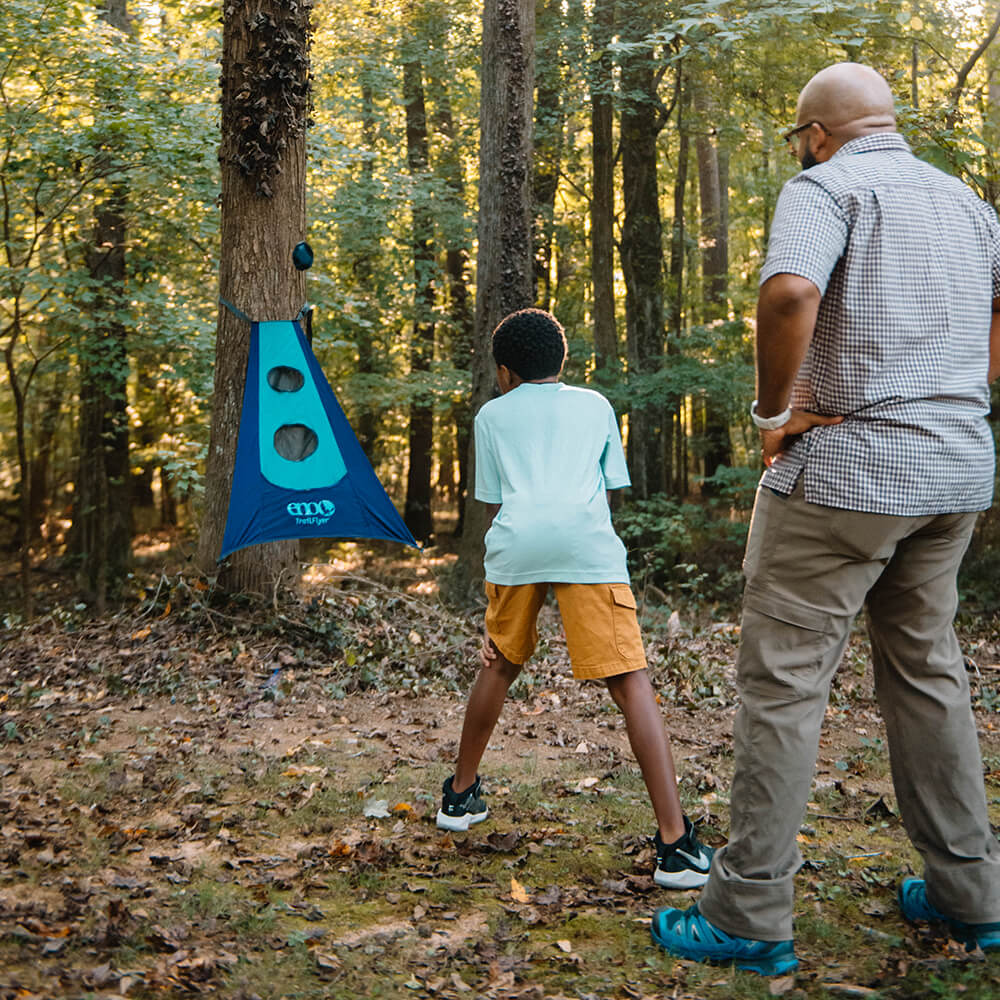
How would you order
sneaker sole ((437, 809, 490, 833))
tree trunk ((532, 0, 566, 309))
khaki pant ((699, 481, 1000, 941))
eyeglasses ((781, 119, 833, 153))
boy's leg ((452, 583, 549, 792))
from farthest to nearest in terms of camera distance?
tree trunk ((532, 0, 566, 309)), sneaker sole ((437, 809, 490, 833)), boy's leg ((452, 583, 549, 792)), eyeglasses ((781, 119, 833, 153)), khaki pant ((699, 481, 1000, 941))

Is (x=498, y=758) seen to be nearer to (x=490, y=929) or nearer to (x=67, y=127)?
(x=490, y=929)

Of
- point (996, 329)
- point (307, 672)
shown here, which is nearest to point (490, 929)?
point (996, 329)

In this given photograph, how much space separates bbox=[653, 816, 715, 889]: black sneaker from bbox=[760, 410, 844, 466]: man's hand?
1.31 metres

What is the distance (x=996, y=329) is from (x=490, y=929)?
2.25 metres

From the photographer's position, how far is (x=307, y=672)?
5.88 meters

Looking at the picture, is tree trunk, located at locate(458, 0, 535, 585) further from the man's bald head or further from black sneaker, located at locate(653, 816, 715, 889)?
the man's bald head

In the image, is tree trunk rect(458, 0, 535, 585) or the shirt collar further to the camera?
tree trunk rect(458, 0, 535, 585)

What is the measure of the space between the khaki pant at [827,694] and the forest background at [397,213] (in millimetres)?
5694

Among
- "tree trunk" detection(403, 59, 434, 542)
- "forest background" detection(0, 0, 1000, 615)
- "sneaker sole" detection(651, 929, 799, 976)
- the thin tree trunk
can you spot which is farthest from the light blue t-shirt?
"tree trunk" detection(403, 59, 434, 542)

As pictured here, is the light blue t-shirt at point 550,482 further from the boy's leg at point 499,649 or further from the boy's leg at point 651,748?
the boy's leg at point 651,748

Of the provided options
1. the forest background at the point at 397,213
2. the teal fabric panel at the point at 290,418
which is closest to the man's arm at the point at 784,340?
the teal fabric panel at the point at 290,418

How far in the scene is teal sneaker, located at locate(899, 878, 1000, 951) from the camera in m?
2.68

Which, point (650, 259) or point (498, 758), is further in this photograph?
point (650, 259)

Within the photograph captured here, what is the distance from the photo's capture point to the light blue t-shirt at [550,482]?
3.21 metres
